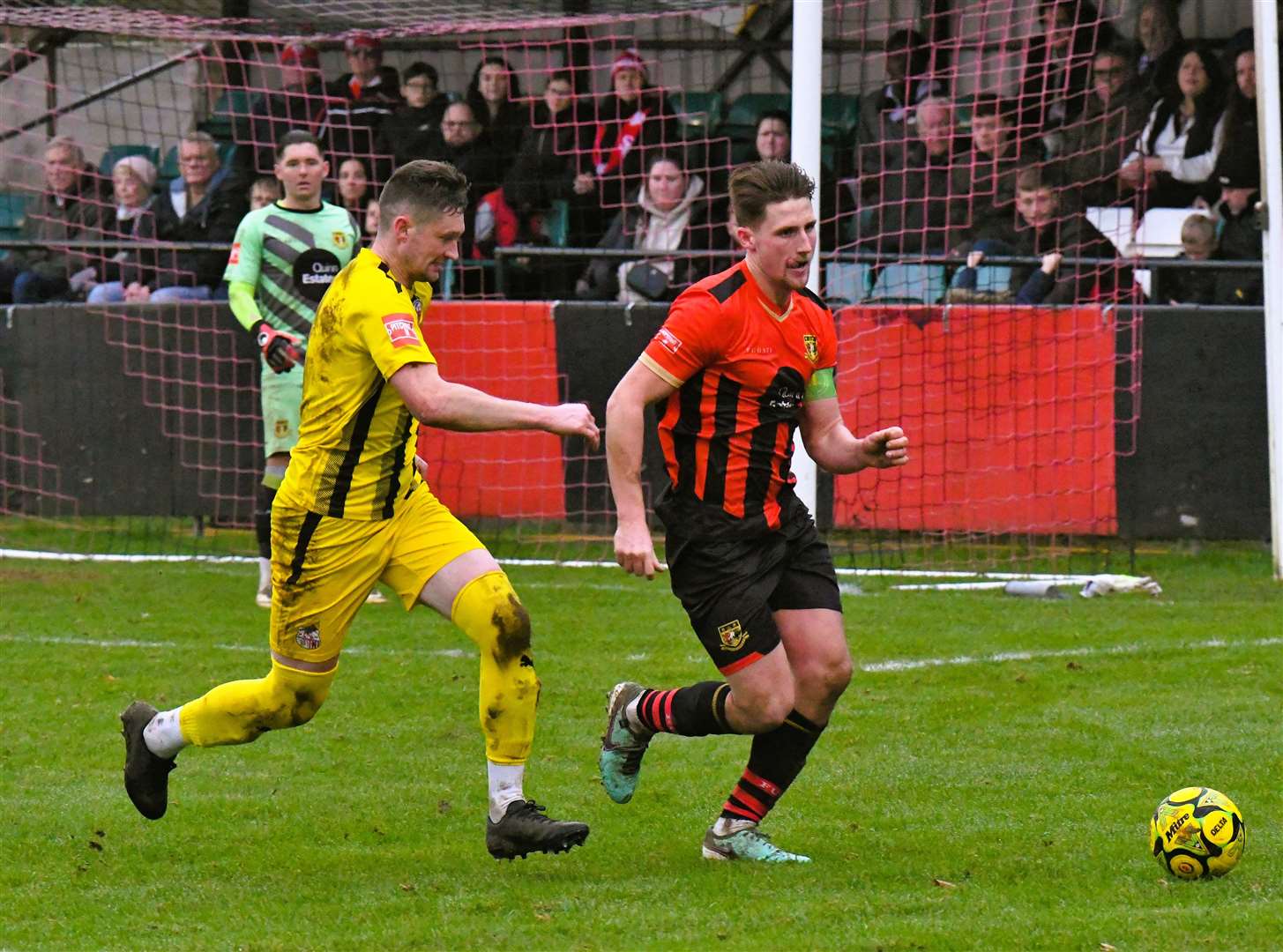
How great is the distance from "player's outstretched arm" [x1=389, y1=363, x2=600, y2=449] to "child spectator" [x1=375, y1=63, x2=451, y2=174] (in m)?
8.29

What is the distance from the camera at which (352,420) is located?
5.64 metres

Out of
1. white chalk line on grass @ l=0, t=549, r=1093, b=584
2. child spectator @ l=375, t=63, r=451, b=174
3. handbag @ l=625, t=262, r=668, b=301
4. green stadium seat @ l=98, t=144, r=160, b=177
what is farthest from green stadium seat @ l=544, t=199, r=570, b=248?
green stadium seat @ l=98, t=144, r=160, b=177

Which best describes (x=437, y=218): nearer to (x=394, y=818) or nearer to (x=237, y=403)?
(x=394, y=818)

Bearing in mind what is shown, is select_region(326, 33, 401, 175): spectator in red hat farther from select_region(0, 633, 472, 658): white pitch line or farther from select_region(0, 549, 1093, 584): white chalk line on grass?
select_region(0, 633, 472, 658): white pitch line

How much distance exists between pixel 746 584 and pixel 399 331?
1250 mm

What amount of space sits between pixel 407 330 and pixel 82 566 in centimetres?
704

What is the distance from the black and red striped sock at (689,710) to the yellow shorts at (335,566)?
76 centimetres

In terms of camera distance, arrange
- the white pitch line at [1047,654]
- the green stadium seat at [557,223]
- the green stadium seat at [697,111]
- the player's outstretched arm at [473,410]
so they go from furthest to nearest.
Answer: the green stadium seat at [697,111], the green stadium seat at [557,223], the white pitch line at [1047,654], the player's outstretched arm at [473,410]

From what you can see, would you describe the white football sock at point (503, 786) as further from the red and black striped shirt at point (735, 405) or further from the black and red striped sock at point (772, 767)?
the red and black striped shirt at point (735, 405)

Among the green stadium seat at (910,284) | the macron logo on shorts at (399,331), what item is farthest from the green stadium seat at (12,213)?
the macron logo on shorts at (399,331)

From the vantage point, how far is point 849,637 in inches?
363

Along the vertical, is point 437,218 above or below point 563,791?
above

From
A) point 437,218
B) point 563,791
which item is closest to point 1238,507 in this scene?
point 563,791

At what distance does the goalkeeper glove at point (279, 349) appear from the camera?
9.04 meters
